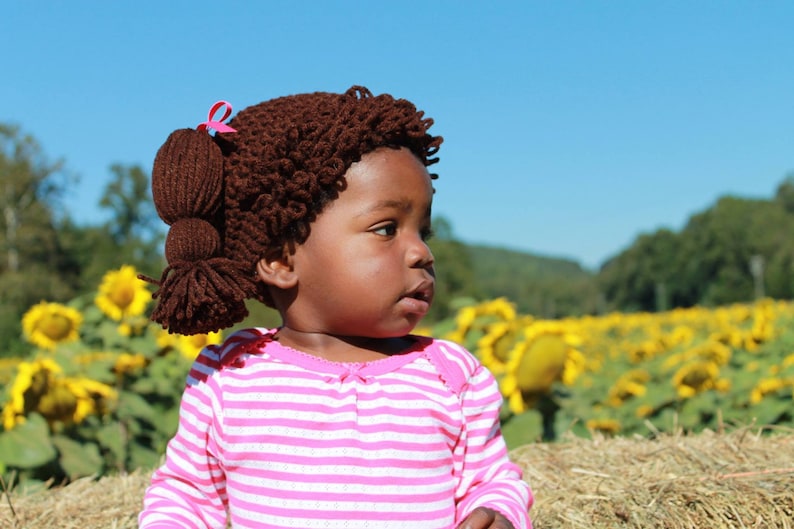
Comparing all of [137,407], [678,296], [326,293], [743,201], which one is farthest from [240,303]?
[743,201]

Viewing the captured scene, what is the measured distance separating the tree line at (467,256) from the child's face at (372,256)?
29.0 ft

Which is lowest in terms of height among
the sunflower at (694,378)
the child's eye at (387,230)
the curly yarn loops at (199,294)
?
the sunflower at (694,378)

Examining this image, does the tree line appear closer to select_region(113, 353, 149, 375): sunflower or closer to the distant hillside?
the distant hillside

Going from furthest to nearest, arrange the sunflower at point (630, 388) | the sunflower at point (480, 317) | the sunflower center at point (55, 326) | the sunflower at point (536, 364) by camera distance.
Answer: the sunflower at point (630, 388) < the sunflower center at point (55, 326) < the sunflower at point (480, 317) < the sunflower at point (536, 364)

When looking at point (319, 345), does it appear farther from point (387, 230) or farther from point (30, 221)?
point (30, 221)

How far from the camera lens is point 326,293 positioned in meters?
1.73

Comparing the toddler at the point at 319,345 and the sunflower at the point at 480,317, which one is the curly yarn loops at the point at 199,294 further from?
the sunflower at the point at 480,317

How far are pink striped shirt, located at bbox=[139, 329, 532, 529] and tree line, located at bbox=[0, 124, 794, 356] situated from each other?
867cm

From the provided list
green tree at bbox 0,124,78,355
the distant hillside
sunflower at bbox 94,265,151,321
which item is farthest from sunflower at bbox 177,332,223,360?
green tree at bbox 0,124,78,355

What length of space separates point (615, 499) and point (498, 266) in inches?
4186

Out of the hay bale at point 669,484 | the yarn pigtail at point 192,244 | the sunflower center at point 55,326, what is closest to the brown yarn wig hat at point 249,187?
the yarn pigtail at point 192,244

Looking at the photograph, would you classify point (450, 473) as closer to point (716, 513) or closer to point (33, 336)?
point (716, 513)

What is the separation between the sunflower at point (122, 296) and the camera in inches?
165

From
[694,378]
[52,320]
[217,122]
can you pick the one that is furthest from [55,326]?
[694,378]
